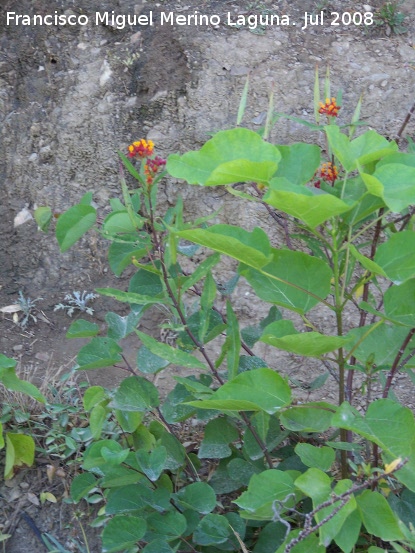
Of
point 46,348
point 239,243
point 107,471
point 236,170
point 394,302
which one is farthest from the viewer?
point 46,348

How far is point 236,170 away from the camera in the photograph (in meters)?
1.26

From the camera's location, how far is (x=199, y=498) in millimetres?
1831

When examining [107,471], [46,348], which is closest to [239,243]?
[107,471]

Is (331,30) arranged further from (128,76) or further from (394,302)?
(394,302)

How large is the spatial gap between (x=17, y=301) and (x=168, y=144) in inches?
42.9

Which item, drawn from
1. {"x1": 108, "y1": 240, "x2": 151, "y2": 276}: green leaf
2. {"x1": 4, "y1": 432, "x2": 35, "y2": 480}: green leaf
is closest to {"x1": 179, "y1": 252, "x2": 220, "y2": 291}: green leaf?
{"x1": 108, "y1": 240, "x2": 151, "y2": 276}: green leaf

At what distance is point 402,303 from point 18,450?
1.39 meters

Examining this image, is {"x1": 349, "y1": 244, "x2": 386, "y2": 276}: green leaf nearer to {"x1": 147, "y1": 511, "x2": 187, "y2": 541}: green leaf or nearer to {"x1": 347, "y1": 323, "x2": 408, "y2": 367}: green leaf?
{"x1": 347, "y1": 323, "x2": 408, "y2": 367}: green leaf

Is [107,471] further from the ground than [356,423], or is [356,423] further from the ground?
[356,423]

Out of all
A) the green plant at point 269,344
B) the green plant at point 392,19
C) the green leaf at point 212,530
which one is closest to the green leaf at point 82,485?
the green plant at point 269,344

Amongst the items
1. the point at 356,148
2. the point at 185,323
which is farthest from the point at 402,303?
the point at 185,323

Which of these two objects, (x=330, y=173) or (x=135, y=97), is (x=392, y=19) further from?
(x=330, y=173)

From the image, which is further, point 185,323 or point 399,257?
point 185,323

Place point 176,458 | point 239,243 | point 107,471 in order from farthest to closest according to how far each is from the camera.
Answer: point 176,458
point 107,471
point 239,243
